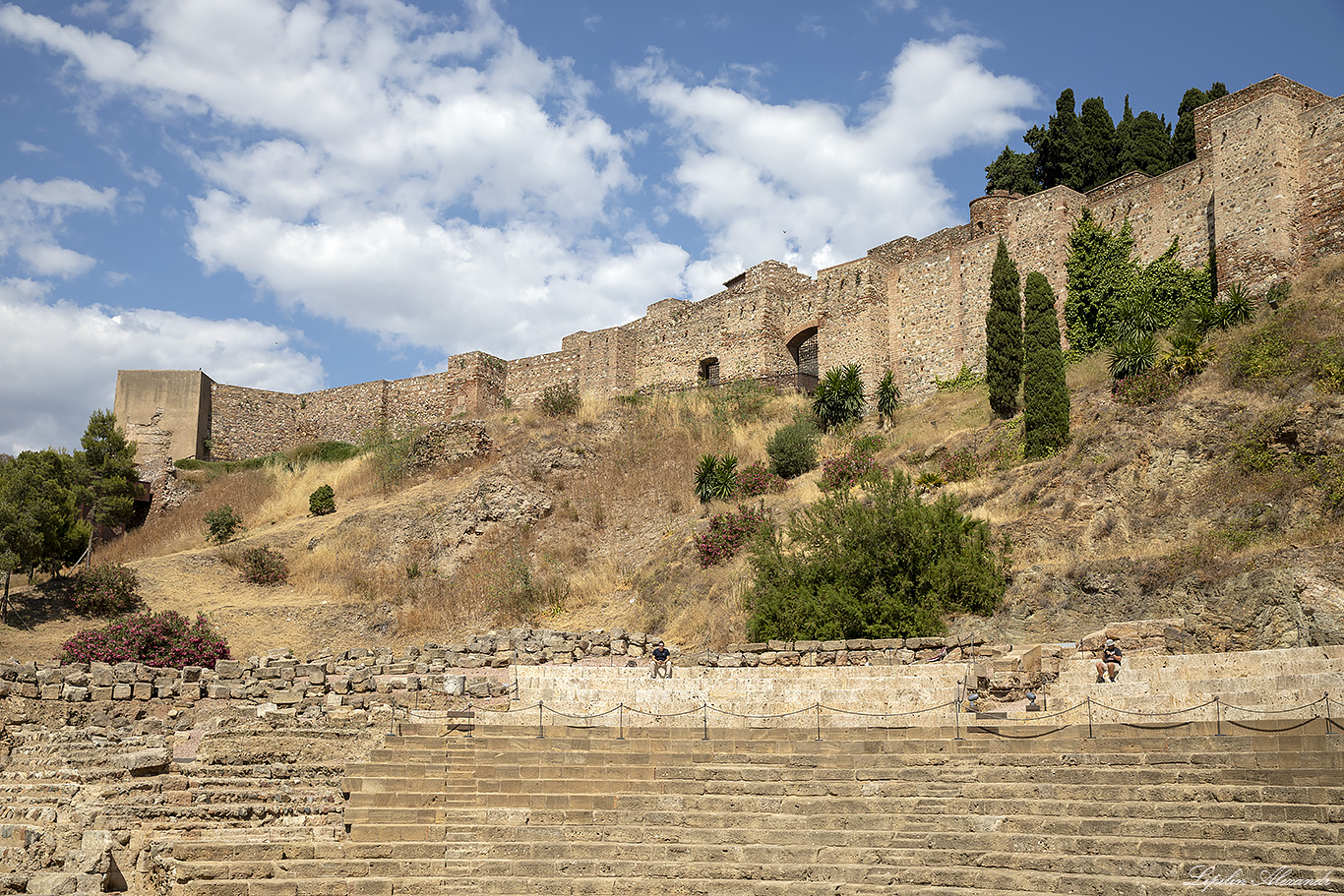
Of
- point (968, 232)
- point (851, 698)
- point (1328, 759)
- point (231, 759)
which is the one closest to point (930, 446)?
point (968, 232)

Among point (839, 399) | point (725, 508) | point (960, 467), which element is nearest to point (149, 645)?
point (725, 508)

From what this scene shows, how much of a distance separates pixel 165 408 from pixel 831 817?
30.9 m

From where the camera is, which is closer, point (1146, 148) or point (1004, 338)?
point (1004, 338)

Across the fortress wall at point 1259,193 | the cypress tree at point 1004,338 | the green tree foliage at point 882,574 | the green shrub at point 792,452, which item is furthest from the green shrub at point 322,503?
the fortress wall at point 1259,193

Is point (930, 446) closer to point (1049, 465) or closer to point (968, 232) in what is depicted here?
point (1049, 465)

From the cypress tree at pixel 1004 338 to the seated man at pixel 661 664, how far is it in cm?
972

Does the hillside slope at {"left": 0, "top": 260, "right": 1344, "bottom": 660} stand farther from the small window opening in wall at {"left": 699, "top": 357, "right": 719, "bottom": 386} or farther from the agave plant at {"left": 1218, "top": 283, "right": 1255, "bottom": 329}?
the small window opening in wall at {"left": 699, "top": 357, "right": 719, "bottom": 386}

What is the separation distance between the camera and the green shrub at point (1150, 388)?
17.3 m

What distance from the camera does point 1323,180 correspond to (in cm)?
1805

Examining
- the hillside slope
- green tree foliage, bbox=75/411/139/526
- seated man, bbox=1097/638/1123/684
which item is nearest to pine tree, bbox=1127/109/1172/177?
the hillside slope

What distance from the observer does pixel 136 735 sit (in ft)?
44.4

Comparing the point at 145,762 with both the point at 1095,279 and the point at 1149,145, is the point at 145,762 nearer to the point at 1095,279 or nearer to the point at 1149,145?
the point at 1095,279

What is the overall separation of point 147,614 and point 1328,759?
20057 mm

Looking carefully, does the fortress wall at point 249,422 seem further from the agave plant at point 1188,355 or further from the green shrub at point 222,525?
the agave plant at point 1188,355
